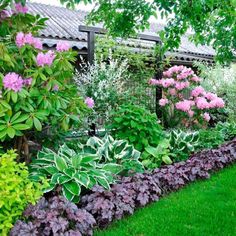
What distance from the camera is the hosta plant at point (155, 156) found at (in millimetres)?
5184

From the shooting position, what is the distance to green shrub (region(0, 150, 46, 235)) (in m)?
2.97

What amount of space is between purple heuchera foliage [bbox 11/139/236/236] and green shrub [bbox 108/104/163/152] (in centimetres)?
54

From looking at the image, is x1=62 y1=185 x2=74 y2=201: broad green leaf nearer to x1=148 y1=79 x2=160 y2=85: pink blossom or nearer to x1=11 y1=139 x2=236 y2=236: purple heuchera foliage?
x1=11 y1=139 x2=236 y2=236: purple heuchera foliage

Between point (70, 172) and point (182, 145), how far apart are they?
2.69m

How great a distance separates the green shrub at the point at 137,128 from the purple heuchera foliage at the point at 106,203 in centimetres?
54

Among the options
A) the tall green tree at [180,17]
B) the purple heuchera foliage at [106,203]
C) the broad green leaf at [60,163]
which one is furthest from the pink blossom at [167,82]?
the broad green leaf at [60,163]

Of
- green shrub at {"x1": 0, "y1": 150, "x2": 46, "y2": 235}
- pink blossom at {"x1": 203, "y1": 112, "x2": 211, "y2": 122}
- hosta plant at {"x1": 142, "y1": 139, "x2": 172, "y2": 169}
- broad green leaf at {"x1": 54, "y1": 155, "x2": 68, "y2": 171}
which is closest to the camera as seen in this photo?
green shrub at {"x1": 0, "y1": 150, "x2": 46, "y2": 235}

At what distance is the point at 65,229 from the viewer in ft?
10.4

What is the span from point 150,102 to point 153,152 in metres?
2.79

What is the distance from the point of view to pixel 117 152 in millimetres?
4906

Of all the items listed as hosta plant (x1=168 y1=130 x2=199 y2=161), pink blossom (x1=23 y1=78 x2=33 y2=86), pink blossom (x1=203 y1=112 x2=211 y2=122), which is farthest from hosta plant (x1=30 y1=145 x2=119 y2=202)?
pink blossom (x1=203 y1=112 x2=211 y2=122)

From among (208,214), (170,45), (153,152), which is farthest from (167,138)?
(208,214)

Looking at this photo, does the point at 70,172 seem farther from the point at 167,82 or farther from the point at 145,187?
the point at 167,82

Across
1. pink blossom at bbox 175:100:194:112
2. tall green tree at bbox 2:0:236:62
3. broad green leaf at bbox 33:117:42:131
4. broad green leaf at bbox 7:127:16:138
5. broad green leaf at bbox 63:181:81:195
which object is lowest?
broad green leaf at bbox 63:181:81:195
